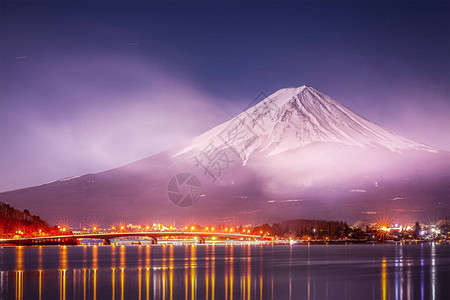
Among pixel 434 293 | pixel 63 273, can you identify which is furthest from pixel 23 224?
pixel 434 293

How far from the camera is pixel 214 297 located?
1304 inches

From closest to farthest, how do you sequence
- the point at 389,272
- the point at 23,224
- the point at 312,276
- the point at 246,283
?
1. the point at 246,283
2. the point at 312,276
3. the point at 389,272
4. the point at 23,224

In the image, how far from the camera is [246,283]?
4122cm

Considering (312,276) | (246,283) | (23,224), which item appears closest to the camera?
(246,283)

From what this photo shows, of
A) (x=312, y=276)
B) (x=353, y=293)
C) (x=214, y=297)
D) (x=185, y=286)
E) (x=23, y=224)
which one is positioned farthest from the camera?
(x=23, y=224)

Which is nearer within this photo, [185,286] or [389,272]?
[185,286]

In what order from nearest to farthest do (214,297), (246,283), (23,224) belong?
(214,297) → (246,283) → (23,224)

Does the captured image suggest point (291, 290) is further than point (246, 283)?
No

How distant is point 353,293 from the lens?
1393 inches

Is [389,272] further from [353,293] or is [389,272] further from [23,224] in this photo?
[23,224]

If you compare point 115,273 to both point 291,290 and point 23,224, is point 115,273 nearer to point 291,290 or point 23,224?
point 291,290

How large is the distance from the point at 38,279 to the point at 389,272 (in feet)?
92.4

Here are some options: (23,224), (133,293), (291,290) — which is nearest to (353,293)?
(291,290)

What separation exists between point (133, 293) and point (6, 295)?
663 centimetres
